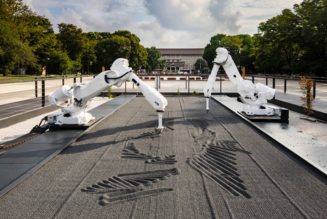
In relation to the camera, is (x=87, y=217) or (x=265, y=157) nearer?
(x=87, y=217)

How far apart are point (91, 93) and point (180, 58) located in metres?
137

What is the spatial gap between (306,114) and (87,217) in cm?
1010

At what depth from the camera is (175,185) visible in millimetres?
4719

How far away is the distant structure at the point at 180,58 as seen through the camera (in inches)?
5310

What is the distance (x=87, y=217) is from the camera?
12.1 feet

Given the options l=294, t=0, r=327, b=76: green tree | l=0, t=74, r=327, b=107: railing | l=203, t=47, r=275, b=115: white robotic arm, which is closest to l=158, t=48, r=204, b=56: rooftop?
l=294, t=0, r=327, b=76: green tree

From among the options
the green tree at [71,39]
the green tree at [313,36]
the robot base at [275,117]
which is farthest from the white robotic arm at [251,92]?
the green tree at [71,39]

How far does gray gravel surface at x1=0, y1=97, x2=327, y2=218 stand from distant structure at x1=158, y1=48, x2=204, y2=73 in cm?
11859

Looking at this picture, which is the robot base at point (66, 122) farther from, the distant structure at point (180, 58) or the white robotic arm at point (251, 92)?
the distant structure at point (180, 58)

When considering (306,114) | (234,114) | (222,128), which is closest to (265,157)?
(222,128)

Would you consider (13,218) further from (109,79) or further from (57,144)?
(109,79)

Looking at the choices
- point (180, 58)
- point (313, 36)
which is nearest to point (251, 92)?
point (313, 36)

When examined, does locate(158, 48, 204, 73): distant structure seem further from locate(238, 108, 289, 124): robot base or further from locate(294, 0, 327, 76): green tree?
locate(238, 108, 289, 124): robot base

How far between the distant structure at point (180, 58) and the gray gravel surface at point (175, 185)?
389ft
